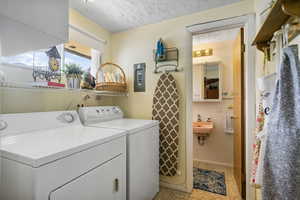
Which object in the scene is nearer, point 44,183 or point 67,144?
point 44,183

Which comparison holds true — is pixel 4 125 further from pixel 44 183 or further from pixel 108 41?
pixel 108 41

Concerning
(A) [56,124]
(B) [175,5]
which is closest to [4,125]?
(A) [56,124]

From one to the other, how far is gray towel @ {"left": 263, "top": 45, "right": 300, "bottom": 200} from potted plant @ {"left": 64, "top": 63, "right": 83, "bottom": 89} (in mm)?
1767

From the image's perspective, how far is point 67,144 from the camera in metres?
0.83

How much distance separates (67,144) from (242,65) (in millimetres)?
2024

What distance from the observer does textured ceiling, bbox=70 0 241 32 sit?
1.64 m

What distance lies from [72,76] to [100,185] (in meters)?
1.23

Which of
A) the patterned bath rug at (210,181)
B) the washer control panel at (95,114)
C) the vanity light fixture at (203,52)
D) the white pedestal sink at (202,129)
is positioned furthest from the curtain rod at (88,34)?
the patterned bath rug at (210,181)

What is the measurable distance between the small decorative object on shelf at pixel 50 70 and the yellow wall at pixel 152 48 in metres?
0.93

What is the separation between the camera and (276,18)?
804 millimetres

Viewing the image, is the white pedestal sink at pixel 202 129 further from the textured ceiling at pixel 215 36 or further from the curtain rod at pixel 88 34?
the curtain rod at pixel 88 34

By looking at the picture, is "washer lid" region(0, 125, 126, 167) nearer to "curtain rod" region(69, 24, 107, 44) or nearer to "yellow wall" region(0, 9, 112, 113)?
"yellow wall" region(0, 9, 112, 113)

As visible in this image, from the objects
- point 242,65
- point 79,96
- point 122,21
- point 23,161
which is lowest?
point 23,161

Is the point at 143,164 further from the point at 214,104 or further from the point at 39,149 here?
the point at 214,104
